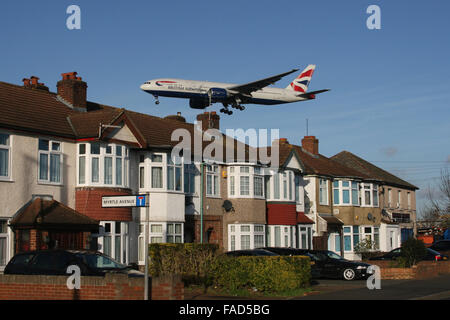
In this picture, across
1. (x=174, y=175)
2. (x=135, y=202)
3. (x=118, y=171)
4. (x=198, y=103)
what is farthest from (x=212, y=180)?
(x=135, y=202)

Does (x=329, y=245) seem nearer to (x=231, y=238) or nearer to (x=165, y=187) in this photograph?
(x=231, y=238)

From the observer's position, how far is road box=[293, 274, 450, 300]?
18.6 m

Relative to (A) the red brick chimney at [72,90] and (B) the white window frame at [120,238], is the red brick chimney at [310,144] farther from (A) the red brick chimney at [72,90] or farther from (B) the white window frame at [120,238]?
(B) the white window frame at [120,238]

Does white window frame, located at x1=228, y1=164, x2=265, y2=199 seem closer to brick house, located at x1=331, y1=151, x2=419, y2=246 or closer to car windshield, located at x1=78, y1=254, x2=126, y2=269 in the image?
car windshield, located at x1=78, y1=254, x2=126, y2=269

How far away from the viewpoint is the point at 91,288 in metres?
15.2

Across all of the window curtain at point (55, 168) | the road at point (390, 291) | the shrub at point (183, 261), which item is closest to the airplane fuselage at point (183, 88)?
the window curtain at point (55, 168)

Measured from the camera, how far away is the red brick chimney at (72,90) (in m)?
30.8

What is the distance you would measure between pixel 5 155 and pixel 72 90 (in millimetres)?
7164

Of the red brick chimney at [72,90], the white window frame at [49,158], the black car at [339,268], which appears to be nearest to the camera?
the white window frame at [49,158]

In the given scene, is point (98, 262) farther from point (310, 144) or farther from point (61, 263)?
point (310, 144)

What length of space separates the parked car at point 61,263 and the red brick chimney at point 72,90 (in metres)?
13.9

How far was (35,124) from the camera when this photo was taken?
25938mm
